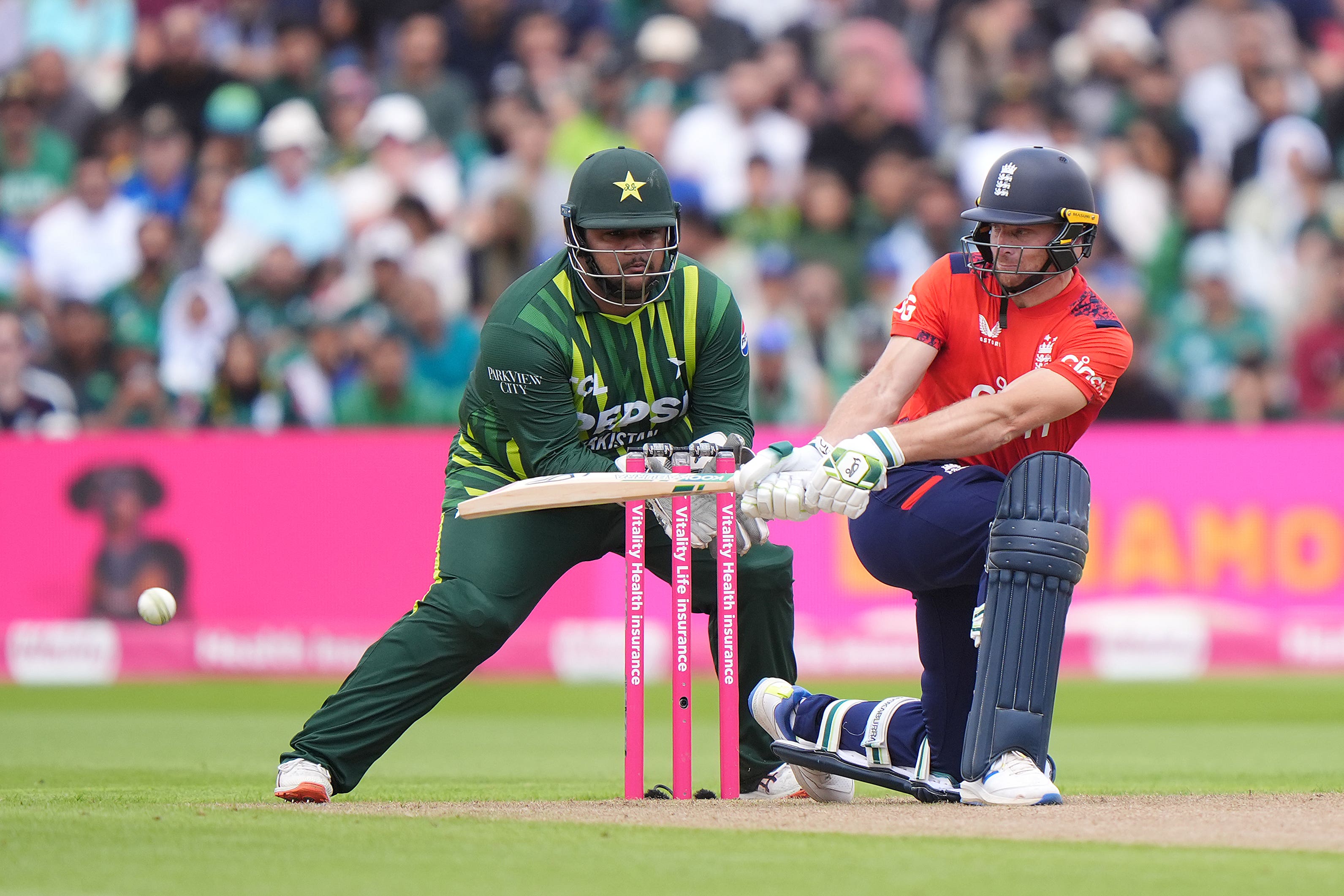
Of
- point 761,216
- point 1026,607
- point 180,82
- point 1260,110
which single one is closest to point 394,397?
point 761,216

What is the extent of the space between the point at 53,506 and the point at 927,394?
7.75m

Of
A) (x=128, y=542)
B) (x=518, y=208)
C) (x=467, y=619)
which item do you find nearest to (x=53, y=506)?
(x=128, y=542)

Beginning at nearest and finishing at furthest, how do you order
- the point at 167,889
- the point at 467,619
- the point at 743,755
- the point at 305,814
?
the point at 167,889, the point at 305,814, the point at 467,619, the point at 743,755

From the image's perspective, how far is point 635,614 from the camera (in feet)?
18.6

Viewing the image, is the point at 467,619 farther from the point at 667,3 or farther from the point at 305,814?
the point at 667,3

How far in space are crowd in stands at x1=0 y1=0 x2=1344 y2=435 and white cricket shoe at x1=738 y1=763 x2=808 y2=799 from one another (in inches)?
255

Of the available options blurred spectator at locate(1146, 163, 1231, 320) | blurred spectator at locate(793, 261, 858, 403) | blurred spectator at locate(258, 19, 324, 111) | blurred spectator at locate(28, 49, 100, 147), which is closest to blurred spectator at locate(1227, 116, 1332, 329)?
blurred spectator at locate(1146, 163, 1231, 320)

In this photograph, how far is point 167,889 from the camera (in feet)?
13.2

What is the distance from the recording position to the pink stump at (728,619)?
5.66 metres

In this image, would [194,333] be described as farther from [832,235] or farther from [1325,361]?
[1325,361]

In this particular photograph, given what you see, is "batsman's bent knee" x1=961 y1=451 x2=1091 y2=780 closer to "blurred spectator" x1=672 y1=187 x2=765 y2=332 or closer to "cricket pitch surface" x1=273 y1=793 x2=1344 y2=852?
"cricket pitch surface" x1=273 y1=793 x2=1344 y2=852

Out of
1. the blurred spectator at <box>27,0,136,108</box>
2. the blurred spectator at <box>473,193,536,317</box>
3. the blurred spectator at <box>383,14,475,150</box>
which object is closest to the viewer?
the blurred spectator at <box>473,193,536,317</box>

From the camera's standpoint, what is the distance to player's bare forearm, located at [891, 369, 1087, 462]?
18.6ft

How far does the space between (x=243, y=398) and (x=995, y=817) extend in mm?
8592
